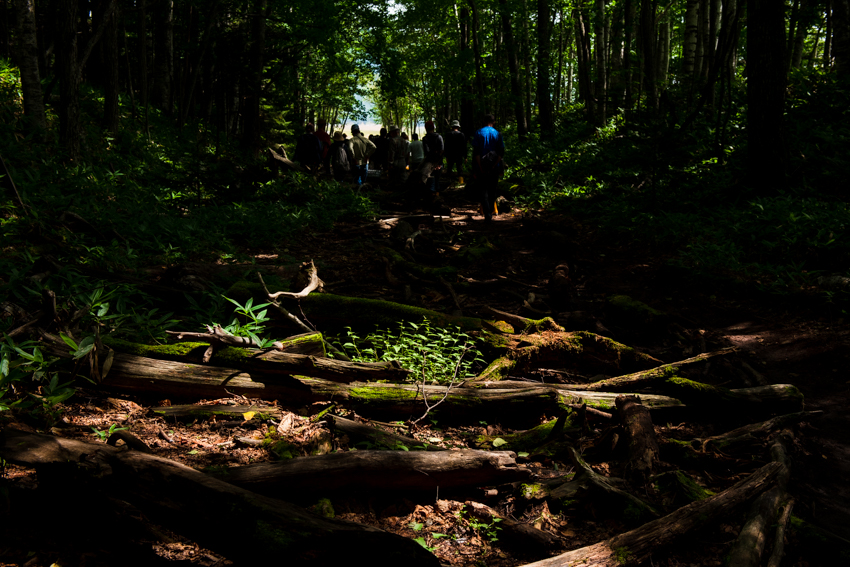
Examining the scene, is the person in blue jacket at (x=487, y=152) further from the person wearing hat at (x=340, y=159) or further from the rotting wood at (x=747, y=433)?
the rotting wood at (x=747, y=433)

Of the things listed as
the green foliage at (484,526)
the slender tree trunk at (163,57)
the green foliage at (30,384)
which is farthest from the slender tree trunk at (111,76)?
the green foliage at (484,526)

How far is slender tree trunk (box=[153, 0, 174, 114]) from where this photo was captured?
679 inches

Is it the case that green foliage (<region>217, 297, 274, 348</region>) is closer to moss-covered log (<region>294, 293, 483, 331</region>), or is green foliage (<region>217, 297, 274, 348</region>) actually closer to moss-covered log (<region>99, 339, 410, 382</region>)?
moss-covered log (<region>99, 339, 410, 382</region>)

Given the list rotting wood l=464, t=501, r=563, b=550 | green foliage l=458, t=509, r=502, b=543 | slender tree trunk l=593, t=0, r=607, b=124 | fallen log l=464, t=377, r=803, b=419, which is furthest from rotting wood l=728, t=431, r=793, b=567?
slender tree trunk l=593, t=0, r=607, b=124

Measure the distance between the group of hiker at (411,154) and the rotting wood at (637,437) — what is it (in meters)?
8.31

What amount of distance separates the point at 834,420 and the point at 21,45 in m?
12.5

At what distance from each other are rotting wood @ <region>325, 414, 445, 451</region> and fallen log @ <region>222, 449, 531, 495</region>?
342 millimetres

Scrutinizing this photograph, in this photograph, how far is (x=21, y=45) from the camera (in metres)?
8.55

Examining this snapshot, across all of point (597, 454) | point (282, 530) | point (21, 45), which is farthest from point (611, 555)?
point (21, 45)

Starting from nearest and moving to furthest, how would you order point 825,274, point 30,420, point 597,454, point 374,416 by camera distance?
point 30,420 → point 597,454 → point 374,416 → point 825,274

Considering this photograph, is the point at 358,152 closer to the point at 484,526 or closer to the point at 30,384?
the point at 30,384

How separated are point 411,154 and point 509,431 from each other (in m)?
13.8

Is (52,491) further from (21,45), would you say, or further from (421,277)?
(21,45)

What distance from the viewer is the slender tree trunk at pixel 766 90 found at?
8.35m
